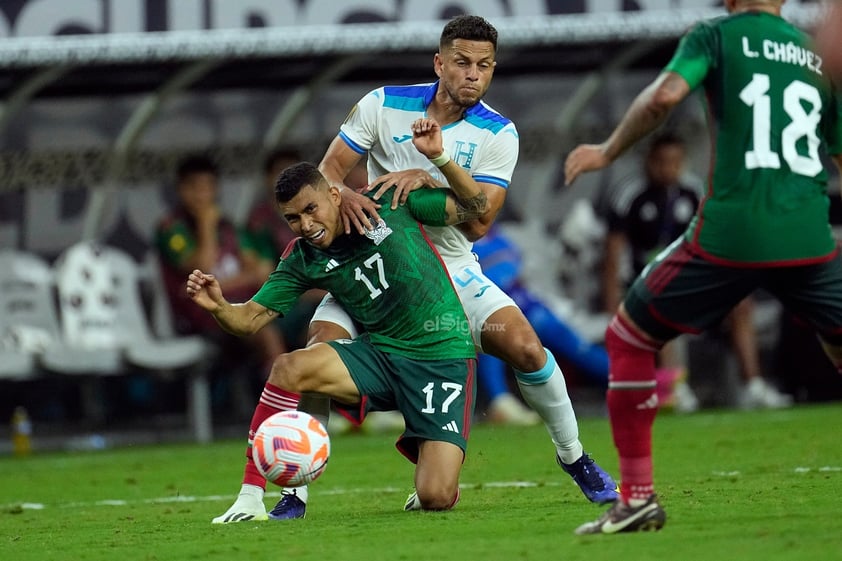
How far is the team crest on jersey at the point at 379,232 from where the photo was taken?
24.7 ft

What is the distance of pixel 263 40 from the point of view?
13117 mm

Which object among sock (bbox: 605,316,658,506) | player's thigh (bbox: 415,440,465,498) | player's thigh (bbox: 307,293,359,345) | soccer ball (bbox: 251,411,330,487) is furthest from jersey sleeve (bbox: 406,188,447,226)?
sock (bbox: 605,316,658,506)

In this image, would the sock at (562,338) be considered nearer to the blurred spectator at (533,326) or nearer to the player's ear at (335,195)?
the blurred spectator at (533,326)

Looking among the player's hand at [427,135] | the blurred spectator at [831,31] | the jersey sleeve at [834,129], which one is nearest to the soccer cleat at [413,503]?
the player's hand at [427,135]

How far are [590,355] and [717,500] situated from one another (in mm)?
8068

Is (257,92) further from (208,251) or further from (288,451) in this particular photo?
(288,451)

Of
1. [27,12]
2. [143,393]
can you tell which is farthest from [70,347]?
[27,12]

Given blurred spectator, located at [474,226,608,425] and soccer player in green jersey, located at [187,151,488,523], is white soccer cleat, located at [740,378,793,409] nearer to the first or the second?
blurred spectator, located at [474,226,608,425]

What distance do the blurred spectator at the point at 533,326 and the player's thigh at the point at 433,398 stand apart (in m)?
6.32

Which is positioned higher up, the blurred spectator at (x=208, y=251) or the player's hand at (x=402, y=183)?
the player's hand at (x=402, y=183)

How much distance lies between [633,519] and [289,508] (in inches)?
80.7

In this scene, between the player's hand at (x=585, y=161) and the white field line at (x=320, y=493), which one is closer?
the player's hand at (x=585, y=161)

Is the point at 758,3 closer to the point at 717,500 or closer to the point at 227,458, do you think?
the point at 717,500

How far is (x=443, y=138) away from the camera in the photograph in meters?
7.93
